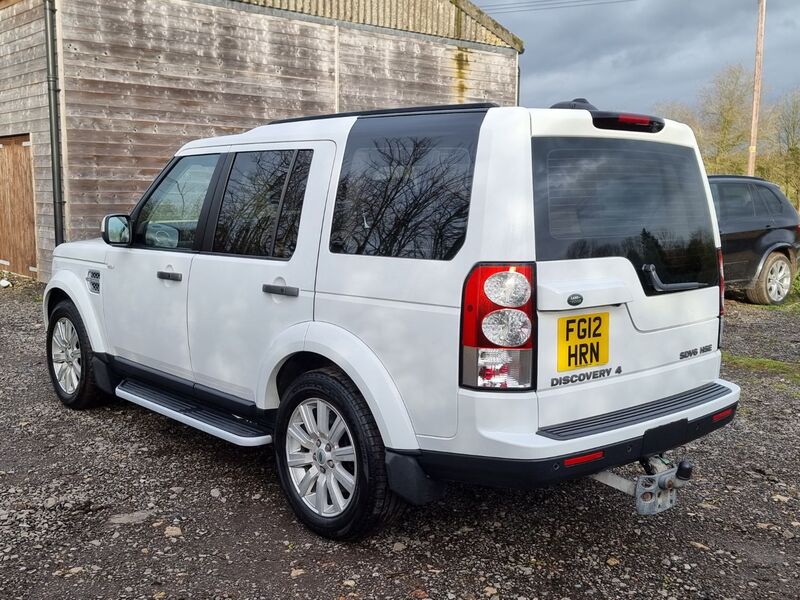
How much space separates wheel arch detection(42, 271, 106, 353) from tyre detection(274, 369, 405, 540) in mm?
2052

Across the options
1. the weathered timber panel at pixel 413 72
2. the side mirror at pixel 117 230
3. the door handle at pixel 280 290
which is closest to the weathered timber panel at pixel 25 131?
the weathered timber panel at pixel 413 72

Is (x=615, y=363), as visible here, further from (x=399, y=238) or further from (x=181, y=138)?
(x=181, y=138)

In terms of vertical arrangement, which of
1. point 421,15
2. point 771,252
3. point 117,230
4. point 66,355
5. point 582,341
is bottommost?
point 66,355

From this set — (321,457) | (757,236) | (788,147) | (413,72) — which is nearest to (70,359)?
(321,457)

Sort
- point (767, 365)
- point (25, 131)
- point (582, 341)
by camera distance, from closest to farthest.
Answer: point (582, 341) → point (767, 365) → point (25, 131)

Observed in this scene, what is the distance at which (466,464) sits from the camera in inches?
118

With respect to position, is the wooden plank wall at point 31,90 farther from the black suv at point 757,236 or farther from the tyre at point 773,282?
the tyre at point 773,282

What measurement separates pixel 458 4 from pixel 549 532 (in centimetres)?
1382

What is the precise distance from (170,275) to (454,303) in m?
2.14

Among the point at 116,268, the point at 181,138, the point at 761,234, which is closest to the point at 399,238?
the point at 116,268

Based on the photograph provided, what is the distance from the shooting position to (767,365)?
720cm

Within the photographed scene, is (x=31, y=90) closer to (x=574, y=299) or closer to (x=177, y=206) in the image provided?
(x=177, y=206)

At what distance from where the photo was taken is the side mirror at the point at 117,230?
4859 mm

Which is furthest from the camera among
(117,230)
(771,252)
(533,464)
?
(771,252)
